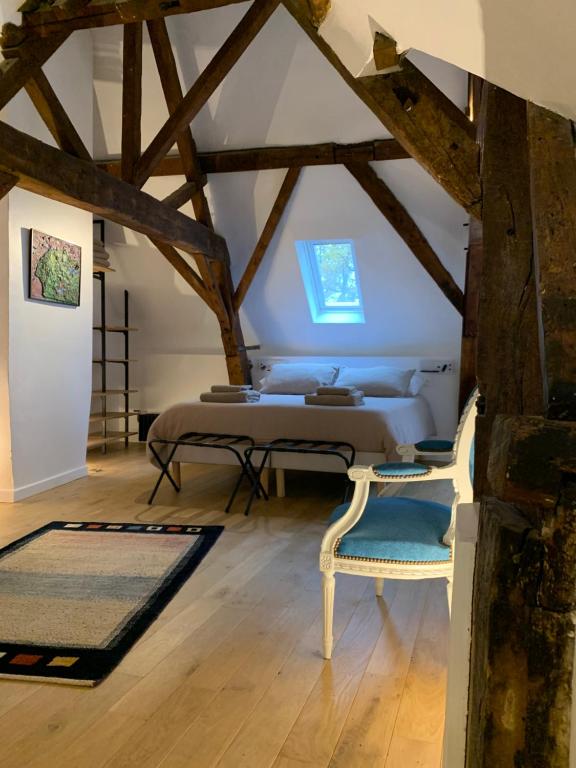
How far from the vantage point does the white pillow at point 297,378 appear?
5.84 metres

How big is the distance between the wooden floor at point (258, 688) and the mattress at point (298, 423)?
119cm

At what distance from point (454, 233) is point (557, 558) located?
4.98 m

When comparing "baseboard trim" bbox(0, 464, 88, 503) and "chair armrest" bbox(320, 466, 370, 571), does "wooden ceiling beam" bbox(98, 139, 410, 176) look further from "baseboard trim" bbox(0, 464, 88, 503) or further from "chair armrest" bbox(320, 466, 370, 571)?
"chair armrest" bbox(320, 466, 370, 571)

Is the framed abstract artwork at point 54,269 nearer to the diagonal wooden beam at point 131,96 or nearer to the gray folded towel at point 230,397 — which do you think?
the diagonal wooden beam at point 131,96

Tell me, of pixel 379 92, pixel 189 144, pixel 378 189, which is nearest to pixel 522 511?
pixel 379 92

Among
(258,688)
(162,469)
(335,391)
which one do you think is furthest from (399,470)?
(162,469)

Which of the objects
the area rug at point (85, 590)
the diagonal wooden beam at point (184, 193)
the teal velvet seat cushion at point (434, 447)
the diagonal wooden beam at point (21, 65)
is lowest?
the area rug at point (85, 590)

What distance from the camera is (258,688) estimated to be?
192 centimetres

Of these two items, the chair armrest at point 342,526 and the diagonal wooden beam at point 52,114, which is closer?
the chair armrest at point 342,526

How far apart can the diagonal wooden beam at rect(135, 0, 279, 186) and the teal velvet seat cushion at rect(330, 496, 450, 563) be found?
3.10 meters

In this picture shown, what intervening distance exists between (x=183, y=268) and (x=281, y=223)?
101 cm

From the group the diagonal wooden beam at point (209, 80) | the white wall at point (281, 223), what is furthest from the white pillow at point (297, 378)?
the diagonal wooden beam at point (209, 80)

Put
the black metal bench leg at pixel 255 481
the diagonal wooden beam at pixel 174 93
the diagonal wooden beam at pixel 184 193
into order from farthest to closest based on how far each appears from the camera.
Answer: the diagonal wooden beam at pixel 184 193 → the diagonal wooden beam at pixel 174 93 → the black metal bench leg at pixel 255 481

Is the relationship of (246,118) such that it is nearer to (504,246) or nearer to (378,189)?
(378,189)
